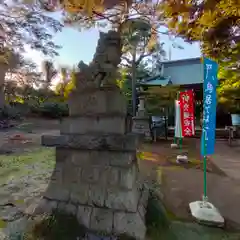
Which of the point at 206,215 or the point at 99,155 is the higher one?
the point at 99,155

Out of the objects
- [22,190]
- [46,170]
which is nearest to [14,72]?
[46,170]

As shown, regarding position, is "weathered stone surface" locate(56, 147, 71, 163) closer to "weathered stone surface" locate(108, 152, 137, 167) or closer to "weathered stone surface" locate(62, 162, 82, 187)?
"weathered stone surface" locate(62, 162, 82, 187)

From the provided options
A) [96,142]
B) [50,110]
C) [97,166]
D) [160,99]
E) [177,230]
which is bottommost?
[177,230]

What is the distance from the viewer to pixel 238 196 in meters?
4.25

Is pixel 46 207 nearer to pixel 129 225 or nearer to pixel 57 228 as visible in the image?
pixel 57 228

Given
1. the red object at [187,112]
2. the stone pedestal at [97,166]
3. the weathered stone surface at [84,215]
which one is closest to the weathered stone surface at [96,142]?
the stone pedestal at [97,166]

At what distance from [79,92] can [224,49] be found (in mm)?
3029

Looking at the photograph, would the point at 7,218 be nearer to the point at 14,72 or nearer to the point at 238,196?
the point at 238,196

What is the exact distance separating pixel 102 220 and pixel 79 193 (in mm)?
412

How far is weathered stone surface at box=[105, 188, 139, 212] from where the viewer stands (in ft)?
8.33

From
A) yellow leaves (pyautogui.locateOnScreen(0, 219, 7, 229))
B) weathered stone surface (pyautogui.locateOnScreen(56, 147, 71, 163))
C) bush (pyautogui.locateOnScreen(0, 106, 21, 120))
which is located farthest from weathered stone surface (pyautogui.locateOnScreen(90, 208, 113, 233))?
bush (pyautogui.locateOnScreen(0, 106, 21, 120))

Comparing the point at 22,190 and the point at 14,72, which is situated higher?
the point at 14,72

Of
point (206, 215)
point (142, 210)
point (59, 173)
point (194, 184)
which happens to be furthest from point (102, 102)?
point (194, 184)

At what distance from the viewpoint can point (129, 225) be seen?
2518 mm
